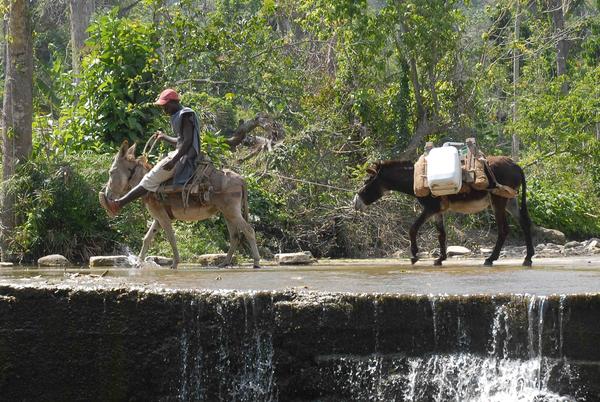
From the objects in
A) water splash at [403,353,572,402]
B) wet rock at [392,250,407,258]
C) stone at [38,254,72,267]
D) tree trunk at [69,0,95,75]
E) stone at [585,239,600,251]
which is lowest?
water splash at [403,353,572,402]

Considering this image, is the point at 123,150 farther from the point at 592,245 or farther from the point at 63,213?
the point at 592,245

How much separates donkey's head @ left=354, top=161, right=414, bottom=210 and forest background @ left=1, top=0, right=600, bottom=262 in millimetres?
3543

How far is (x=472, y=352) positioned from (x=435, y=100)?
578 inches

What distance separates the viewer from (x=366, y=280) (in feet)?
35.3

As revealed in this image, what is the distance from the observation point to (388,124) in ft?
74.5

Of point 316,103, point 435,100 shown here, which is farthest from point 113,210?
point 435,100

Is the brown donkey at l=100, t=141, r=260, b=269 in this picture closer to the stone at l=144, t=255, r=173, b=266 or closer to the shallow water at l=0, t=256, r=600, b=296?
the shallow water at l=0, t=256, r=600, b=296

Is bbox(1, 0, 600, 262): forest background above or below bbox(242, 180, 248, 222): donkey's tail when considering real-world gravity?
above

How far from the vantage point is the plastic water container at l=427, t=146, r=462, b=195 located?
1327cm

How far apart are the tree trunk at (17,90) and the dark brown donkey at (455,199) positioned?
6452 mm

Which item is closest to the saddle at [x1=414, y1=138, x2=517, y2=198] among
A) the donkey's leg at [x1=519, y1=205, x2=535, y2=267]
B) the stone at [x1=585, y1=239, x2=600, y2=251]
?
the donkey's leg at [x1=519, y1=205, x2=535, y2=267]

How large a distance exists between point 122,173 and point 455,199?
15.4 feet

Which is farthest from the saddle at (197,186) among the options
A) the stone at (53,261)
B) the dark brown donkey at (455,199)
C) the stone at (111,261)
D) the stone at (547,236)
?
the stone at (547,236)

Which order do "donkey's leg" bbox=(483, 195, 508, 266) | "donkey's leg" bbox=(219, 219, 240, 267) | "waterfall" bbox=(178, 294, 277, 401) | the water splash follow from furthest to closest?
"donkey's leg" bbox=(483, 195, 508, 266)
"donkey's leg" bbox=(219, 219, 240, 267)
"waterfall" bbox=(178, 294, 277, 401)
the water splash
